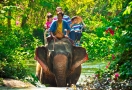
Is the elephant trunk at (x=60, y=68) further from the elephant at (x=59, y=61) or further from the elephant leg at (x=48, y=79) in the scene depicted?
the elephant leg at (x=48, y=79)

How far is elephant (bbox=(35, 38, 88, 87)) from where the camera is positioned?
41.0ft

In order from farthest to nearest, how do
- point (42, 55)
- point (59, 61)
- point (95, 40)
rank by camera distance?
point (95, 40) → point (42, 55) → point (59, 61)

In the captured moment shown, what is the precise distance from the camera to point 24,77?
13250 mm

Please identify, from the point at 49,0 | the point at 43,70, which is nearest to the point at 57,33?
the point at 43,70

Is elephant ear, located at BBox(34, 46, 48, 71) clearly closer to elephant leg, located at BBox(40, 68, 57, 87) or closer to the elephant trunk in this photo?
elephant leg, located at BBox(40, 68, 57, 87)

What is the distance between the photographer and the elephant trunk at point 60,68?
12469mm

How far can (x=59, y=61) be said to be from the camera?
40.9 feet


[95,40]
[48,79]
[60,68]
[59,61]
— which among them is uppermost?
[59,61]

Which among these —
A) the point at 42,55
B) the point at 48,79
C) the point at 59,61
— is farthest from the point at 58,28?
the point at 48,79

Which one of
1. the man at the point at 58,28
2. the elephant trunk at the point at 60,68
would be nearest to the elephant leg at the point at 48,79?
the elephant trunk at the point at 60,68

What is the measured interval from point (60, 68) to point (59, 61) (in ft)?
0.58

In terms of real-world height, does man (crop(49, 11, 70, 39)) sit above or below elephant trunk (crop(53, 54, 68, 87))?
above

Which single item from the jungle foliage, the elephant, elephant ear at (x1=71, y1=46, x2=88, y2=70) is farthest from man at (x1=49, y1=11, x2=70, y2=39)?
the jungle foliage

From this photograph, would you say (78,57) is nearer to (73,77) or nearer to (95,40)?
(73,77)
